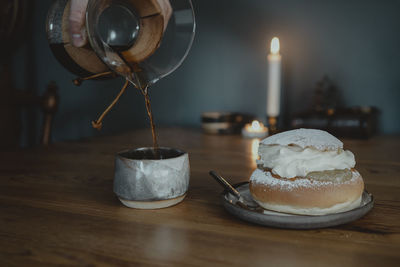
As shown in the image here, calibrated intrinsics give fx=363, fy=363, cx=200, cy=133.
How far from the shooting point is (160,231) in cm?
55

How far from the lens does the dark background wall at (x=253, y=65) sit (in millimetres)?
1781

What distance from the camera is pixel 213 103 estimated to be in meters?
2.12

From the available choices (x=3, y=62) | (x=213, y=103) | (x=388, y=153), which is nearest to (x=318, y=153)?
(x=388, y=153)

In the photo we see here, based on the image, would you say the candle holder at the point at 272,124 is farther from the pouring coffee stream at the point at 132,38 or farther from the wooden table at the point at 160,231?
the pouring coffee stream at the point at 132,38

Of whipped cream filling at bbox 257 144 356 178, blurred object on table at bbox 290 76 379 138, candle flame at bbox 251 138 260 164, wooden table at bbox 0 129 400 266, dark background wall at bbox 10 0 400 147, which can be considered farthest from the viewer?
dark background wall at bbox 10 0 400 147

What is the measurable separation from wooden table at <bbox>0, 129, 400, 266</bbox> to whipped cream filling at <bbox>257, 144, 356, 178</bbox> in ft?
0.30

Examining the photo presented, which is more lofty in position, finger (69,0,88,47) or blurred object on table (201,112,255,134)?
finger (69,0,88,47)

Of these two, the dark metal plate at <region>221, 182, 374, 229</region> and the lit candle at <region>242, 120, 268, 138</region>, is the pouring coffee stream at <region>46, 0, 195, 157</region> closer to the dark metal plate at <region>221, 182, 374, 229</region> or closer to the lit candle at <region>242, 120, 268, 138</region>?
the dark metal plate at <region>221, 182, 374, 229</region>

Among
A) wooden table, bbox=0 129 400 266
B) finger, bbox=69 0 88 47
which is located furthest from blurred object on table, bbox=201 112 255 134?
finger, bbox=69 0 88 47

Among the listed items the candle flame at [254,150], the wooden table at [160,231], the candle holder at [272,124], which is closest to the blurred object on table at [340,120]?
the candle holder at [272,124]

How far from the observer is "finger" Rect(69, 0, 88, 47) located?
72cm

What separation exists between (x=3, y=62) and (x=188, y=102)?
1153 mm

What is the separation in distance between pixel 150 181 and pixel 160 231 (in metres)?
0.10

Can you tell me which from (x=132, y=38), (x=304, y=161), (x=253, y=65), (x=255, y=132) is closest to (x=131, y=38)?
(x=132, y=38)
